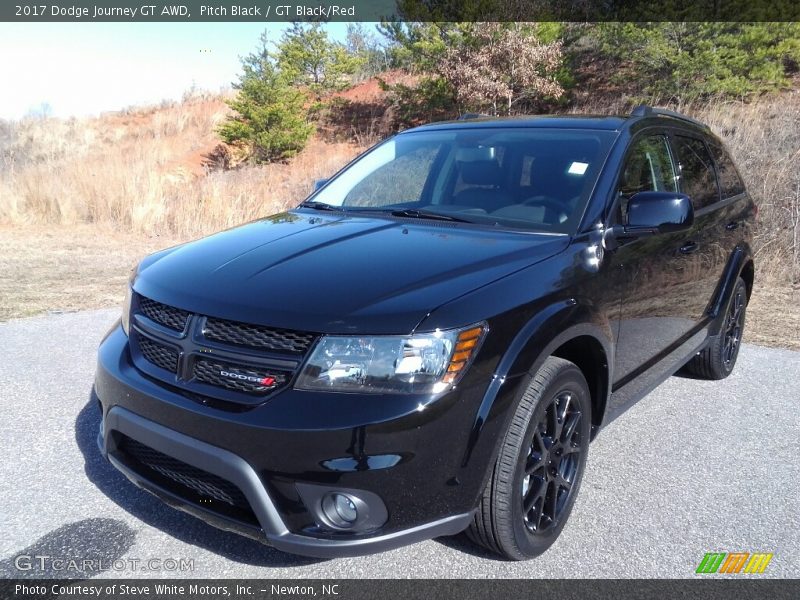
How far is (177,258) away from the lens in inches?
112

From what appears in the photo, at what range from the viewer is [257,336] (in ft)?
7.27

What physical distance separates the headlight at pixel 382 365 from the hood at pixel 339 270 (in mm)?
47

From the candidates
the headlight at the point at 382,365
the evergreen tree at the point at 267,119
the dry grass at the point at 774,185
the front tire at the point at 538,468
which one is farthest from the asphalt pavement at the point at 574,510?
the evergreen tree at the point at 267,119

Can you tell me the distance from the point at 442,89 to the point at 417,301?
22.7 m

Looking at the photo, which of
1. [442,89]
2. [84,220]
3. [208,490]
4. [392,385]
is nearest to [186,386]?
[208,490]

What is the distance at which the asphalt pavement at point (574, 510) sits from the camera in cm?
256

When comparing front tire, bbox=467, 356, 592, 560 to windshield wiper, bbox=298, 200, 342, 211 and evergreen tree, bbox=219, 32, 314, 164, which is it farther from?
evergreen tree, bbox=219, 32, 314, 164

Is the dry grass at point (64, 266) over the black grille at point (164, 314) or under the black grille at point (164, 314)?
under

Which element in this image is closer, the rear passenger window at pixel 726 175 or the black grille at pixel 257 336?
the black grille at pixel 257 336

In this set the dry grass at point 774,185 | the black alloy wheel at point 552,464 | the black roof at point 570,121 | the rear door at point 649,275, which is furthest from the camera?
the dry grass at point 774,185

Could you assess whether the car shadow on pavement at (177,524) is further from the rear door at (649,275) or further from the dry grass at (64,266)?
the dry grass at (64,266)

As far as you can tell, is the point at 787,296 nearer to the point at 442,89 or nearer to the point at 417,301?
the point at 417,301

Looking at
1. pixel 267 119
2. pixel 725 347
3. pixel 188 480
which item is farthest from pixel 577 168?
pixel 267 119

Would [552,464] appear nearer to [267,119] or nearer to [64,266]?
[64,266]
